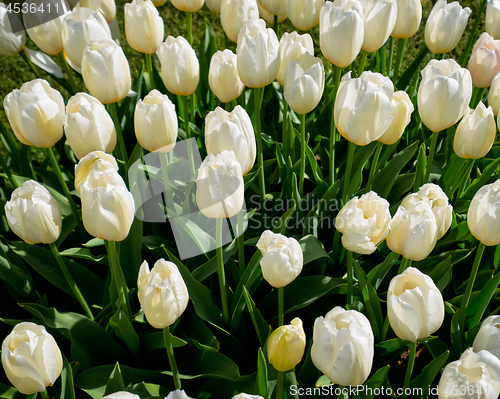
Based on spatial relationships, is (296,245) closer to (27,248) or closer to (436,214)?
(436,214)

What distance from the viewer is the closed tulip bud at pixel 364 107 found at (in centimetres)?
125

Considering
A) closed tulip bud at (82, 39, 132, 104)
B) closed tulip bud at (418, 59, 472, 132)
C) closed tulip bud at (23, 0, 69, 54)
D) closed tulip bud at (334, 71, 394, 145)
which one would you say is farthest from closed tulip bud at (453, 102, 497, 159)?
closed tulip bud at (23, 0, 69, 54)

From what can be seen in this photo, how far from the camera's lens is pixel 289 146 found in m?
1.91

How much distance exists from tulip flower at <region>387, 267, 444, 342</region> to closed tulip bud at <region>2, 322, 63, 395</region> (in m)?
0.72

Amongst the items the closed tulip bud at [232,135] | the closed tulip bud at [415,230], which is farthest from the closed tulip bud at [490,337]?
the closed tulip bud at [232,135]

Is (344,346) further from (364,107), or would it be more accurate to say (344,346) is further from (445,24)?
(445,24)

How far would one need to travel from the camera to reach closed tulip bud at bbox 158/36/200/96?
4.96ft

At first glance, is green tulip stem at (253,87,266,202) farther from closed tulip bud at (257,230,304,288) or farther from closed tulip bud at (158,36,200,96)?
closed tulip bud at (257,230,304,288)

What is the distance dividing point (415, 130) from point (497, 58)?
18.9 inches

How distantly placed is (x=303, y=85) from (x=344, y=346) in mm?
844

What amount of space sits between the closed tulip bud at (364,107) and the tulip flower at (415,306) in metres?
0.46

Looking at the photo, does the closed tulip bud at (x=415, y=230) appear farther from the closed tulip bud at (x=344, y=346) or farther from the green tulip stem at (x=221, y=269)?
the green tulip stem at (x=221, y=269)

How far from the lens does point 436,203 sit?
3.90ft

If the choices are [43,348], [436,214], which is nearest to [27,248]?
[43,348]
